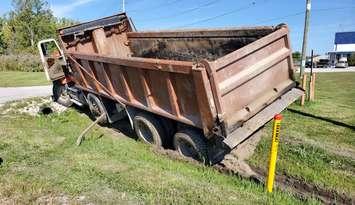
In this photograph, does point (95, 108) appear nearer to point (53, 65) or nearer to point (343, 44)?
point (53, 65)

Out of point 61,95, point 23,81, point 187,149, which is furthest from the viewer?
point 23,81

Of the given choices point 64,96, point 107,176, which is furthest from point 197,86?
point 64,96

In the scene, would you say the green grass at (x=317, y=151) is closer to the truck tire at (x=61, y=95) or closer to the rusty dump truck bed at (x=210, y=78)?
the rusty dump truck bed at (x=210, y=78)

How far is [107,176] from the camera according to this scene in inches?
240

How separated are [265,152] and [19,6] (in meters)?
57.4

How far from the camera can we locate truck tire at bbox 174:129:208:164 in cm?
675

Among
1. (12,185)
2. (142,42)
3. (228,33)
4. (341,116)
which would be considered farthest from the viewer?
(142,42)

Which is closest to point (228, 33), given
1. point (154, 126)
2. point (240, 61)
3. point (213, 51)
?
point (213, 51)

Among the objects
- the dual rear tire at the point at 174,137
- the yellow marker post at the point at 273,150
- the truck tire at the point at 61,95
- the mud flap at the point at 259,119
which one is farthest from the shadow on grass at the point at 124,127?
the yellow marker post at the point at 273,150

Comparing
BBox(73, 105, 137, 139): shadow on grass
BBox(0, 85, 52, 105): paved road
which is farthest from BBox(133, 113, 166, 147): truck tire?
BBox(0, 85, 52, 105): paved road

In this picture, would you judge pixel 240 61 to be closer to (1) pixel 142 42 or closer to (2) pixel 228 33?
(2) pixel 228 33

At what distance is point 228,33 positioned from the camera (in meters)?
8.04

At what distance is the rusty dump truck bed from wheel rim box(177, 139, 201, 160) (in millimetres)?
500

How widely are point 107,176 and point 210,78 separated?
2.07 meters
